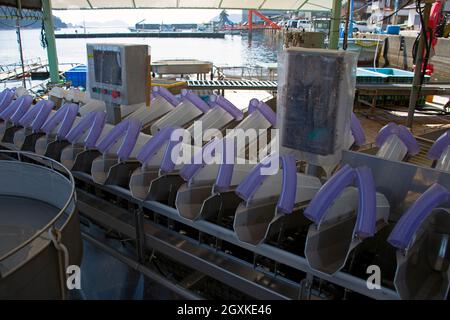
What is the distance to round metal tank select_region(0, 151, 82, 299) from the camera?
58.7 inches

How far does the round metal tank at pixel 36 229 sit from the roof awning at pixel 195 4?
8212 mm

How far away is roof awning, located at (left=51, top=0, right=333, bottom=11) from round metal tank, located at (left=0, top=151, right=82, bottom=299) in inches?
323

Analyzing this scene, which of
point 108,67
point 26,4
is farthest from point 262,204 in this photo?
point 26,4

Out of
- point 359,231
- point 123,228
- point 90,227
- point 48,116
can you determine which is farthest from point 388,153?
point 48,116

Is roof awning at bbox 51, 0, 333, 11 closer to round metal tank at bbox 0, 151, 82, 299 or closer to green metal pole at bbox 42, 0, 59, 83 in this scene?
green metal pole at bbox 42, 0, 59, 83

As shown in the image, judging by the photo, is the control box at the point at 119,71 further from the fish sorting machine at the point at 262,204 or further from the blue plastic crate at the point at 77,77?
the blue plastic crate at the point at 77,77

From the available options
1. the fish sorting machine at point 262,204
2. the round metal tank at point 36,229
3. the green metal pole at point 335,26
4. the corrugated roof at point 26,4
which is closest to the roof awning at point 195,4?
the green metal pole at point 335,26

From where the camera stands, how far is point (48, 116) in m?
3.00

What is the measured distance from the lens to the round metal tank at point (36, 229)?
1.49 metres

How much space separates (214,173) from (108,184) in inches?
29.8

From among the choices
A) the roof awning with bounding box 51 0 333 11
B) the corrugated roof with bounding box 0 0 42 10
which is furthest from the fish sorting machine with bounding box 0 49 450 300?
the roof awning with bounding box 51 0 333 11

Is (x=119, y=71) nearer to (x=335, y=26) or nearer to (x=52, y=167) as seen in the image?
(x=52, y=167)

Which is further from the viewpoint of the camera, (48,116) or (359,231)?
(48,116)
